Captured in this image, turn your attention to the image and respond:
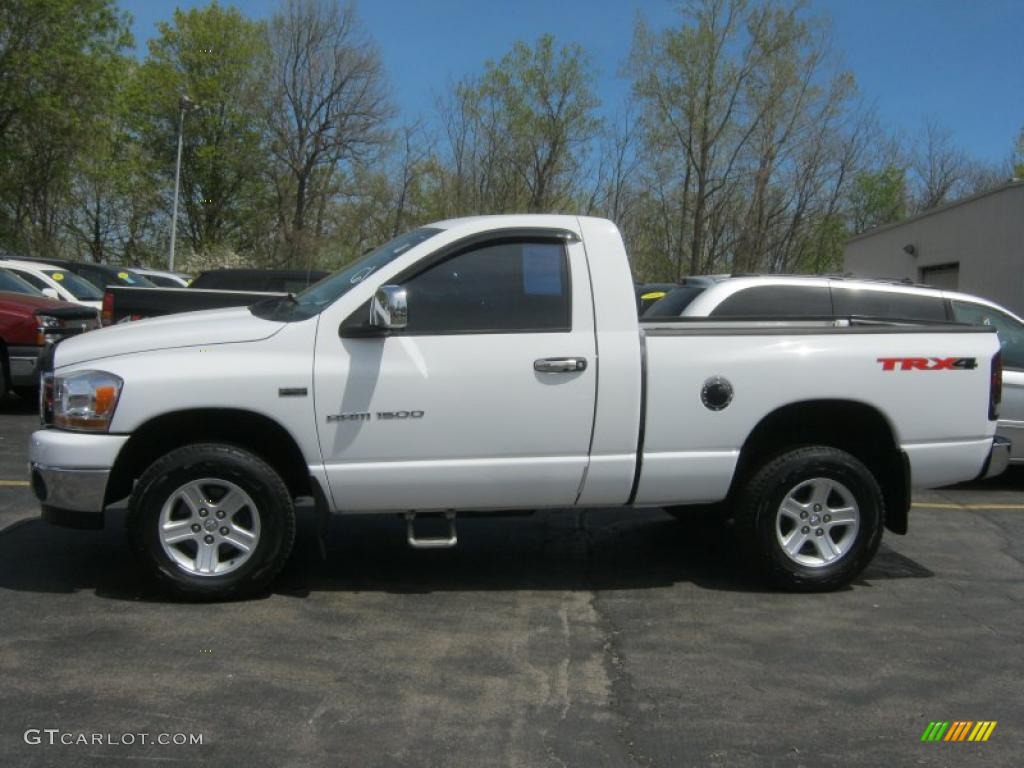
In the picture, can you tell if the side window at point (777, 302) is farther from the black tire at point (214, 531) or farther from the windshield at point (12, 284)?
the windshield at point (12, 284)

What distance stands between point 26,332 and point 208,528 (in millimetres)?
6873

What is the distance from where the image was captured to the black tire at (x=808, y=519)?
5.42 m

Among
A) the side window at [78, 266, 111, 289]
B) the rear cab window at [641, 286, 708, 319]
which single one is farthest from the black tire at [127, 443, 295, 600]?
the side window at [78, 266, 111, 289]

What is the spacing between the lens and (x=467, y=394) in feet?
16.5

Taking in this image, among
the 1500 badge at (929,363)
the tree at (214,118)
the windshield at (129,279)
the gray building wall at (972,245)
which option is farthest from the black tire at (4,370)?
the tree at (214,118)

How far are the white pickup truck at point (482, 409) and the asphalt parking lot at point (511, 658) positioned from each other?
43cm

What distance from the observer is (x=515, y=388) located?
5.07 meters

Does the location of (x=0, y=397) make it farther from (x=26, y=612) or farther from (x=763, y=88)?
(x=763, y=88)

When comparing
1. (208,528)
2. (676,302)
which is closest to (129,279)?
(676,302)

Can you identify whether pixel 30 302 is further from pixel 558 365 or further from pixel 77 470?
pixel 558 365

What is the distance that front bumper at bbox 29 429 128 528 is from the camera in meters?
4.86

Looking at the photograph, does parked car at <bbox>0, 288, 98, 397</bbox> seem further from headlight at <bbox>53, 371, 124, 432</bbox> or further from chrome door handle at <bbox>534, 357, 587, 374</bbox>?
chrome door handle at <bbox>534, 357, 587, 374</bbox>

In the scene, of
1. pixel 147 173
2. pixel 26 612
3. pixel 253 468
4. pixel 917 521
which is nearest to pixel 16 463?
pixel 26 612

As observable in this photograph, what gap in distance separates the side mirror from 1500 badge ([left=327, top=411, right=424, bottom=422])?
0.44m
